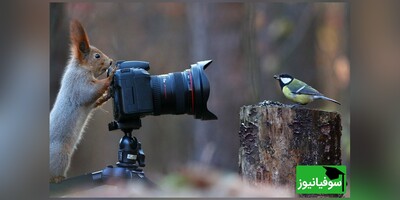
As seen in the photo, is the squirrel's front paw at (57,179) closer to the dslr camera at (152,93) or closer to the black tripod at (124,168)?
the black tripod at (124,168)

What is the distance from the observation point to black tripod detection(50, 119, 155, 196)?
289 centimetres

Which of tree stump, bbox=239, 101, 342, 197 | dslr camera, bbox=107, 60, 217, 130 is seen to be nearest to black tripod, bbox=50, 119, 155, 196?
dslr camera, bbox=107, 60, 217, 130

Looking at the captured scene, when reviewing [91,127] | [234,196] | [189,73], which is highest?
[189,73]

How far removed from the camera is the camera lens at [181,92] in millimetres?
2891

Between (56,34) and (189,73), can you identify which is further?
(56,34)

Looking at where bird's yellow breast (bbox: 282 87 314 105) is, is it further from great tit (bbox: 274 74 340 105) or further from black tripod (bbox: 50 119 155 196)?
black tripod (bbox: 50 119 155 196)

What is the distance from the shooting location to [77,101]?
314cm

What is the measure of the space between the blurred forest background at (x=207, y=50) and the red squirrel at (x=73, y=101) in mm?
32

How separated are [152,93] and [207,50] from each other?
45cm

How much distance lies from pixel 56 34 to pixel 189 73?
657 millimetres

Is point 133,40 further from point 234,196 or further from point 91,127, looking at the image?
point 234,196

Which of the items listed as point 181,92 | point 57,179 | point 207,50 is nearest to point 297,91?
point 207,50

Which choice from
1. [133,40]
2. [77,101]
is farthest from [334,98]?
[77,101]

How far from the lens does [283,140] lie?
302 centimetres
